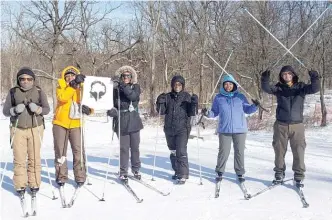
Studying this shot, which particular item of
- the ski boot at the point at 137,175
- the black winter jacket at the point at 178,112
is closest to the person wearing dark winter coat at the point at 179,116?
the black winter jacket at the point at 178,112

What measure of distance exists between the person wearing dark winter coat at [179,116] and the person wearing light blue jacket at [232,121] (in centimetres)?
32

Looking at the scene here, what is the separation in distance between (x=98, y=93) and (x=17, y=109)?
116 cm

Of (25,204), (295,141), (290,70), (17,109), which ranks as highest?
(290,70)

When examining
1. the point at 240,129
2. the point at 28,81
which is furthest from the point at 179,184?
the point at 28,81

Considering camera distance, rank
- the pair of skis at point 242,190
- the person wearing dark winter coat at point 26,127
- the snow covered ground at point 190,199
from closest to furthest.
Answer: the snow covered ground at point 190,199 → the person wearing dark winter coat at point 26,127 → the pair of skis at point 242,190

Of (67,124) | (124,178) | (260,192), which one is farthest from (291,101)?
(67,124)

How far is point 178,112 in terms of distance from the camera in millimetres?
5996

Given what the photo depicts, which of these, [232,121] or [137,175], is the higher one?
[232,121]

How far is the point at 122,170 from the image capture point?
235 inches

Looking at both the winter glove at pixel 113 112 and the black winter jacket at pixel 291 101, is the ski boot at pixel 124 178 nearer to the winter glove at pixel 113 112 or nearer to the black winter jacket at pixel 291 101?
the winter glove at pixel 113 112

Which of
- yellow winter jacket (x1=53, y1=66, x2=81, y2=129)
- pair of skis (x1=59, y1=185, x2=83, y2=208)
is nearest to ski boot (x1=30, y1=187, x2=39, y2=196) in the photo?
pair of skis (x1=59, y1=185, x2=83, y2=208)

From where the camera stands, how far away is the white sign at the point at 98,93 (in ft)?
18.3

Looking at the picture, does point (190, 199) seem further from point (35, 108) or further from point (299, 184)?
point (35, 108)

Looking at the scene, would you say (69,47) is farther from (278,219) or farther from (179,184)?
(278,219)
